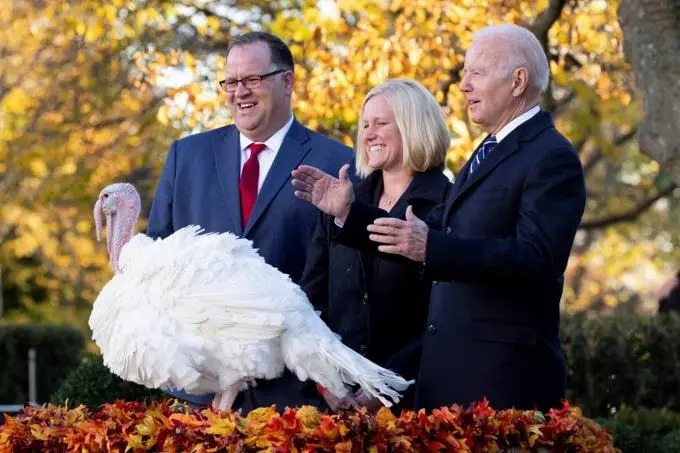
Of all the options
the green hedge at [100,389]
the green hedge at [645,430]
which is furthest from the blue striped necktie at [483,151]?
the green hedge at [100,389]

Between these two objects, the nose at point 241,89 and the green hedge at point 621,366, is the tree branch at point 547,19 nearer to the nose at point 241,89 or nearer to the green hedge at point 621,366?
the green hedge at point 621,366

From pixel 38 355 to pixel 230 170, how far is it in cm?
1091

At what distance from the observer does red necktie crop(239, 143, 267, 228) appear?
→ 5949 mm

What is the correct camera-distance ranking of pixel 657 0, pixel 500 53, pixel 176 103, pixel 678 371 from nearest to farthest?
pixel 500 53 → pixel 657 0 → pixel 678 371 → pixel 176 103

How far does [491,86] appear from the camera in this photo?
502cm

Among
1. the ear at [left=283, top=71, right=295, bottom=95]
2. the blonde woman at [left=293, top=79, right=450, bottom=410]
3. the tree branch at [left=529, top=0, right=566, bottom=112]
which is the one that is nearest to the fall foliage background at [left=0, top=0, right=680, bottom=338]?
the tree branch at [left=529, top=0, right=566, bottom=112]

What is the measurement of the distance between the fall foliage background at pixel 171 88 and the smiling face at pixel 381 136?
17.0ft

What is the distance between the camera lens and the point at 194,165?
20.0 feet

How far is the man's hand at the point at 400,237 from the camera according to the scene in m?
4.65

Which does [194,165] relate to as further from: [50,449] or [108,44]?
[108,44]

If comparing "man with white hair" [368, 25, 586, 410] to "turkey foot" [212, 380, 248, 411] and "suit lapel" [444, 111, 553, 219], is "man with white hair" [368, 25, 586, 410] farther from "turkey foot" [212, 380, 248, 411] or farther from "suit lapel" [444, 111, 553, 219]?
"turkey foot" [212, 380, 248, 411]

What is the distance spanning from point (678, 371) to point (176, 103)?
4939 millimetres

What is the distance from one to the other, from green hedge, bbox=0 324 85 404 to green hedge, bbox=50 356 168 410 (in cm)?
734

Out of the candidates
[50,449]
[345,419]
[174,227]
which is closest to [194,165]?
[174,227]
